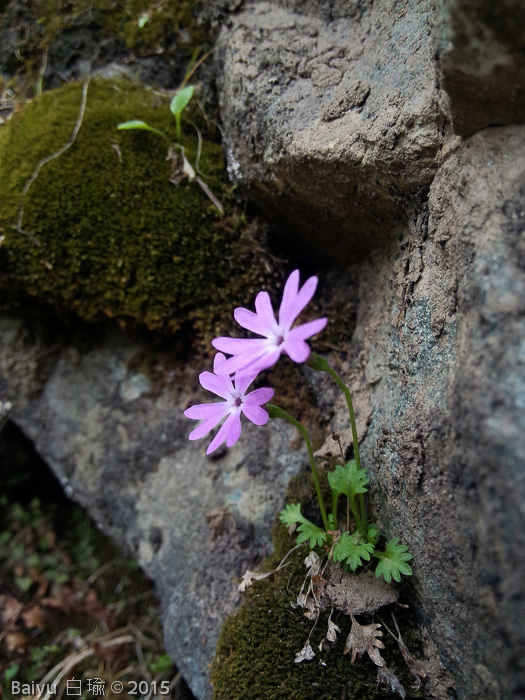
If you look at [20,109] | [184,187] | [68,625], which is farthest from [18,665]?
[20,109]

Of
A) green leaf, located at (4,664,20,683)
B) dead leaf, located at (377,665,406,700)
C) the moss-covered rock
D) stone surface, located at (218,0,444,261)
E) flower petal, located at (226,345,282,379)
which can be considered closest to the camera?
flower petal, located at (226,345,282,379)

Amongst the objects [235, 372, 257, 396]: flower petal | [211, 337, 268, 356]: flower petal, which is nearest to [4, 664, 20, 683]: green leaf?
[235, 372, 257, 396]: flower petal

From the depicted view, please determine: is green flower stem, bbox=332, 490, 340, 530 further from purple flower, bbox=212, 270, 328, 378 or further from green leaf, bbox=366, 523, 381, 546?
purple flower, bbox=212, 270, 328, 378

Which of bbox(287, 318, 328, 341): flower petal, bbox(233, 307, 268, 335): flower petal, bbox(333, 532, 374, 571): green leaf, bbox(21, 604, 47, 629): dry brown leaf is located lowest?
bbox(21, 604, 47, 629): dry brown leaf

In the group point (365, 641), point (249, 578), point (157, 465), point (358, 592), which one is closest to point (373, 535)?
point (358, 592)

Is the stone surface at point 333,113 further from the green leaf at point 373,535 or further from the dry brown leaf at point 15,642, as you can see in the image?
the dry brown leaf at point 15,642

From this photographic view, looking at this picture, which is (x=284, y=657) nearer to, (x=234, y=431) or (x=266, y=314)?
(x=234, y=431)
